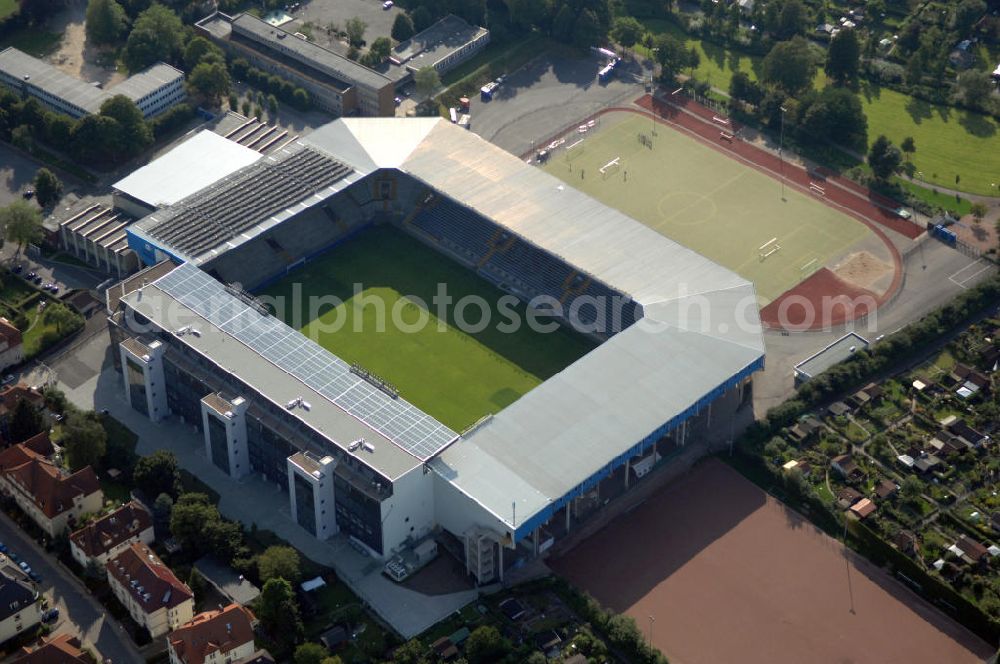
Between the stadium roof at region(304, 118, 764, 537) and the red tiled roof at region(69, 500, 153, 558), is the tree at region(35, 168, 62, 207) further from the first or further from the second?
the red tiled roof at region(69, 500, 153, 558)

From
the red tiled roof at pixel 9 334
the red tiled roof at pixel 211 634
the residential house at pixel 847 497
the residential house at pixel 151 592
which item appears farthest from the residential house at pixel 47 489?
the residential house at pixel 847 497

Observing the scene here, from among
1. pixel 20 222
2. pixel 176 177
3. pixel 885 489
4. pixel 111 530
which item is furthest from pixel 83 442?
pixel 885 489

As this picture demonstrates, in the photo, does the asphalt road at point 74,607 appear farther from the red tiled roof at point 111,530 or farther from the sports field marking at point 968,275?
the sports field marking at point 968,275

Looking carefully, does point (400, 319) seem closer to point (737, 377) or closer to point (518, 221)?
point (518, 221)

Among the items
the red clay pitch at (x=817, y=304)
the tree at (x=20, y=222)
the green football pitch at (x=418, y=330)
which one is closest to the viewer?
the green football pitch at (x=418, y=330)

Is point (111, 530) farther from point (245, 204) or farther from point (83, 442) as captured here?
point (245, 204)
